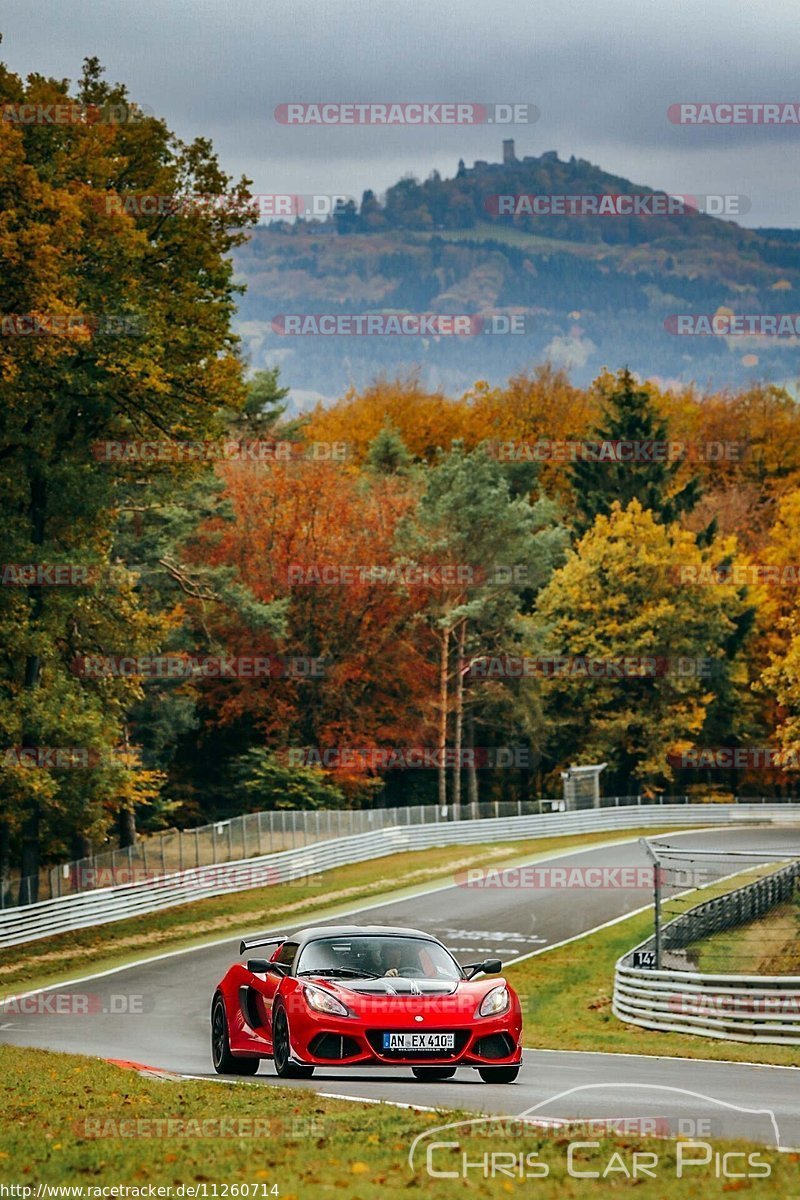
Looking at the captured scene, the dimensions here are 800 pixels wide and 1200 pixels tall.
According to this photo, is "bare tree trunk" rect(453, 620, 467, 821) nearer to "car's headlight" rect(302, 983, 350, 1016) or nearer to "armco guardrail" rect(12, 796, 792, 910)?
"armco guardrail" rect(12, 796, 792, 910)

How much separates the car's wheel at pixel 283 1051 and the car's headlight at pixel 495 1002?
5.21 feet

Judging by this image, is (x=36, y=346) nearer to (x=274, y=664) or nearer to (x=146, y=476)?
(x=146, y=476)

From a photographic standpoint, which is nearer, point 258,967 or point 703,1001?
point 258,967

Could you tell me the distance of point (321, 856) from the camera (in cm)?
5288

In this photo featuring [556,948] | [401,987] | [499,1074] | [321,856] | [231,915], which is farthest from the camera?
[321,856]

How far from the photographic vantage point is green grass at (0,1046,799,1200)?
28.8ft

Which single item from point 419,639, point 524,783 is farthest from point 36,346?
point 524,783

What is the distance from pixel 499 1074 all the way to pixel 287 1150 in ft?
15.9

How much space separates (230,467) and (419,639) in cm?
1161

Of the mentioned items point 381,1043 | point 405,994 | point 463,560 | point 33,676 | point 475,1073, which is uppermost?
point 463,560

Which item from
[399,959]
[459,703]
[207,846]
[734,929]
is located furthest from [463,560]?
[399,959]

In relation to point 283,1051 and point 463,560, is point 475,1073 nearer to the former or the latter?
point 283,1051

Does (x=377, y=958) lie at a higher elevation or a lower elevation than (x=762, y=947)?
higher

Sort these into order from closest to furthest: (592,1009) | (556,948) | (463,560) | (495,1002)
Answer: (495,1002) → (592,1009) → (556,948) → (463,560)
